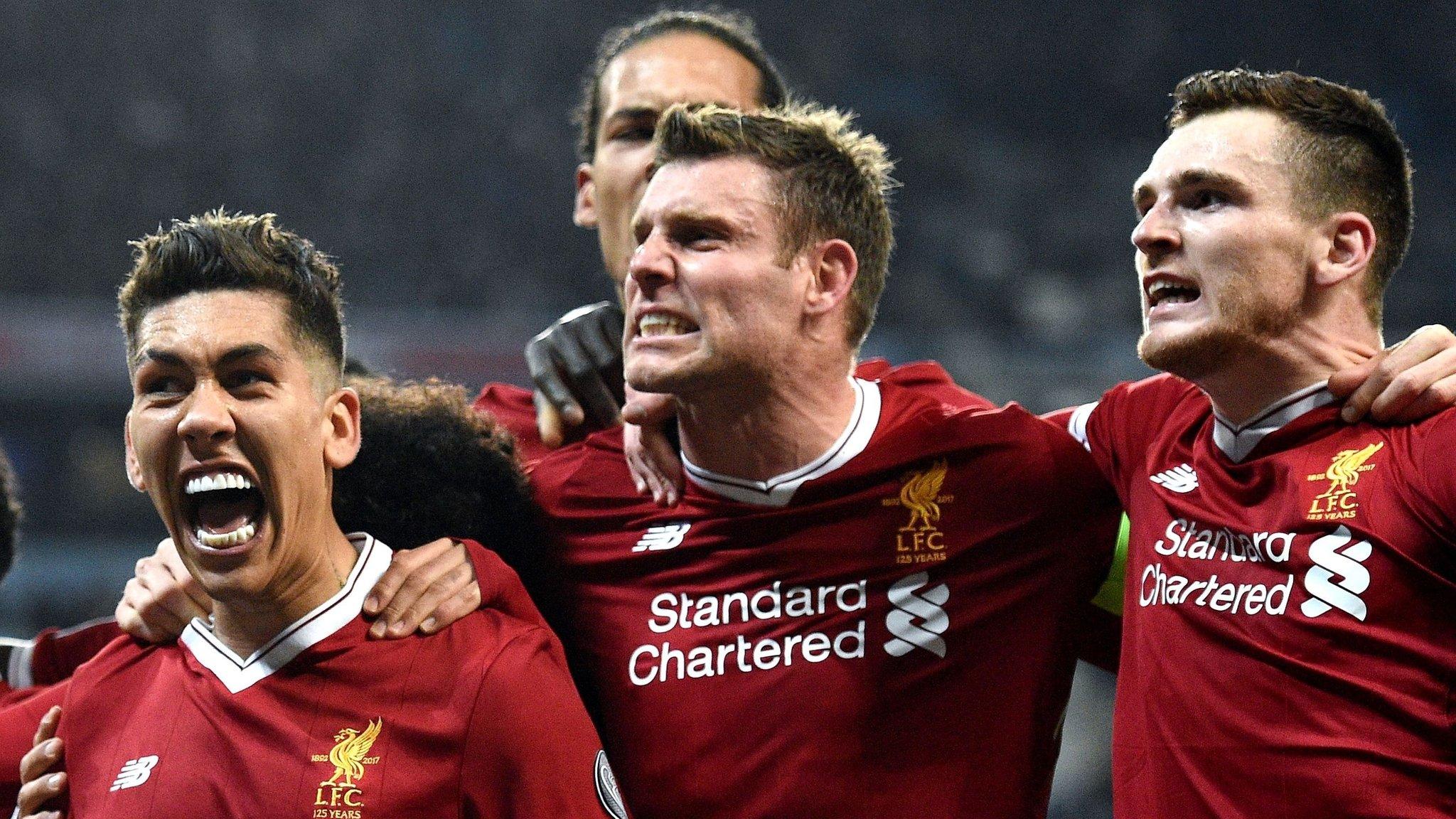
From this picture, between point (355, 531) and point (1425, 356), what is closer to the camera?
point (1425, 356)

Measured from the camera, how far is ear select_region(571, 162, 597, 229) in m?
4.04

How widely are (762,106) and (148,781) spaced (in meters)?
2.37

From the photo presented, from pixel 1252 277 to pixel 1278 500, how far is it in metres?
0.36

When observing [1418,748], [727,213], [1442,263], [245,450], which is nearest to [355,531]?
[245,450]

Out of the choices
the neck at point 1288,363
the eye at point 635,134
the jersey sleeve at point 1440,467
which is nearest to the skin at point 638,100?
the eye at point 635,134

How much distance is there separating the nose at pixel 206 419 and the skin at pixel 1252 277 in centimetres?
144

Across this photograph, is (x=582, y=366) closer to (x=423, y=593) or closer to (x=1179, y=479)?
(x=423, y=593)

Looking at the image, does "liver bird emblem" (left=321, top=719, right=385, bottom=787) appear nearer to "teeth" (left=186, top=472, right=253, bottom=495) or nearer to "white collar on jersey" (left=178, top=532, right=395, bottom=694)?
"white collar on jersey" (left=178, top=532, right=395, bottom=694)

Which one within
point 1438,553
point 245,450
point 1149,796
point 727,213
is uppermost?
point 727,213

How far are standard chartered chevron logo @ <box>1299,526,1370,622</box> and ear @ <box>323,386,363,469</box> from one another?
1477mm

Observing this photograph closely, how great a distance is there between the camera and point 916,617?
2705 mm

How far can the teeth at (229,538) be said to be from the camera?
2.28 meters

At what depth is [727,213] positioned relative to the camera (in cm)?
280

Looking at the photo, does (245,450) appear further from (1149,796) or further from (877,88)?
(877,88)
